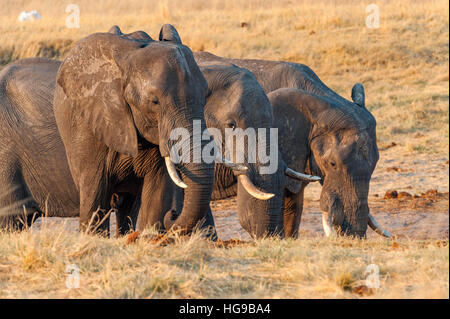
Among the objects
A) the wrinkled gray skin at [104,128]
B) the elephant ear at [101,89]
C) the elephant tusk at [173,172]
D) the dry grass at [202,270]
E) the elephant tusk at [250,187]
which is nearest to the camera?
the dry grass at [202,270]

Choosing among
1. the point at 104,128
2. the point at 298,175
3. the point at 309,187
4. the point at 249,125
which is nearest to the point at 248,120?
the point at 249,125

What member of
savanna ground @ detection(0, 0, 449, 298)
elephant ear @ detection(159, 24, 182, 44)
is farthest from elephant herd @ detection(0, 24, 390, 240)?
savanna ground @ detection(0, 0, 449, 298)

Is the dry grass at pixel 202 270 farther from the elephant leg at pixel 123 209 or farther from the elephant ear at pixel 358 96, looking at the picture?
the elephant ear at pixel 358 96

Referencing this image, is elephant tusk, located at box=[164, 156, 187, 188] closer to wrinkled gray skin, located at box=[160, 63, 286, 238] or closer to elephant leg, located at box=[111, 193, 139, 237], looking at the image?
elephant leg, located at box=[111, 193, 139, 237]

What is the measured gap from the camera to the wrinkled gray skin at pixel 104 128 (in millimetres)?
6000

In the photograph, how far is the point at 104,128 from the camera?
20.9 ft

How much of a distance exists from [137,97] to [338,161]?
2541 mm

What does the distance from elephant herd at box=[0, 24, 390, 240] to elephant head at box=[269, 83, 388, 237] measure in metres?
0.01

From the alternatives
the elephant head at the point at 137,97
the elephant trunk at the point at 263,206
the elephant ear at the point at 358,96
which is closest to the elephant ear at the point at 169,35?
the elephant head at the point at 137,97

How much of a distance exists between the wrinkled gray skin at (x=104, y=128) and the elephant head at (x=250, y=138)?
976 mm

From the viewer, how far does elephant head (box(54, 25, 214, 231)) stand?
19.6 feet
